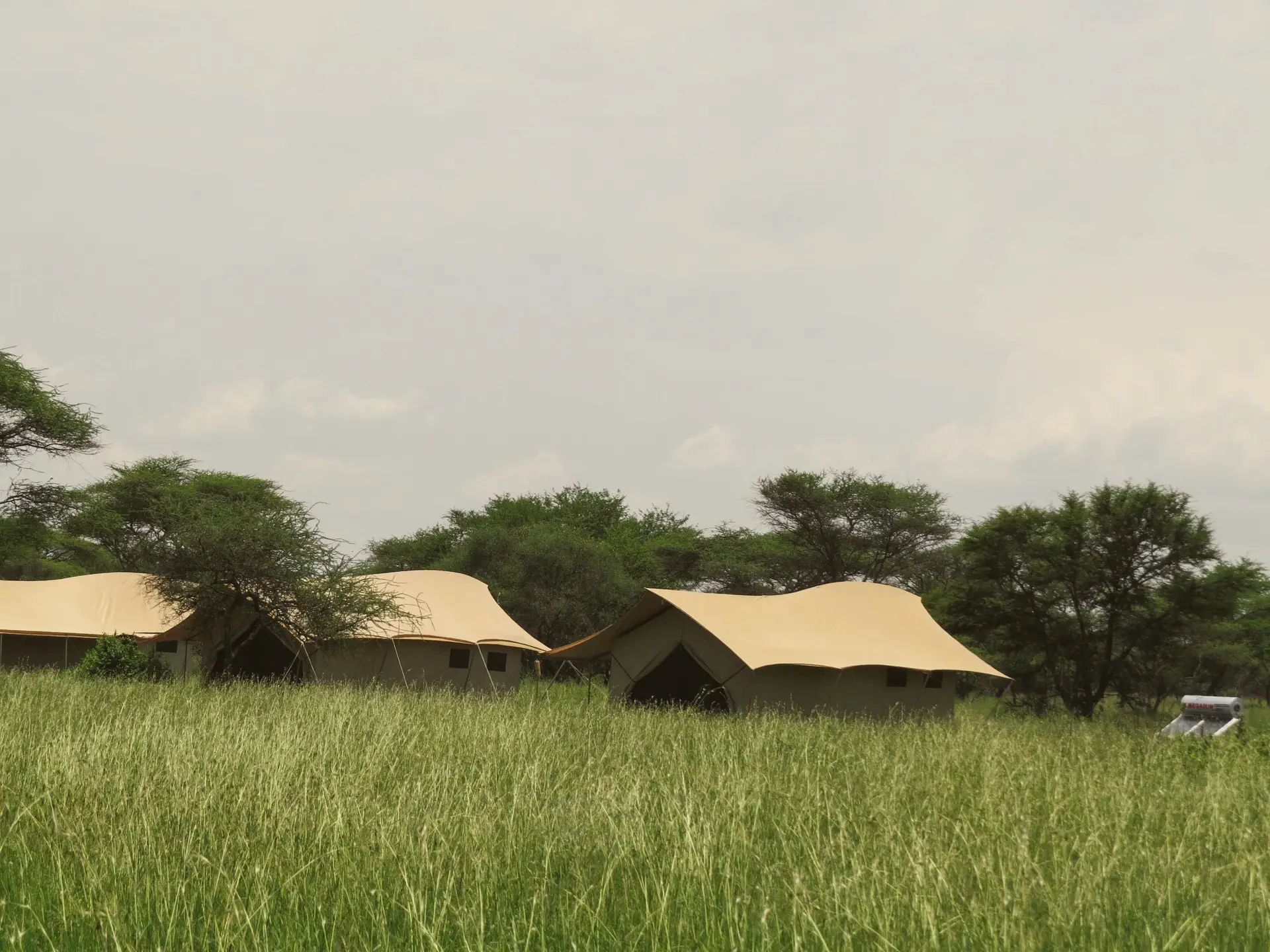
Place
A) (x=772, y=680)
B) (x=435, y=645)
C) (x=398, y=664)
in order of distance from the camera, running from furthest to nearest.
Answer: (x=435, y=645) → (x=398, y=664) → (x=772, y=680)

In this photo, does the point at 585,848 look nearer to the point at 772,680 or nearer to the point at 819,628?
the point at 772,680

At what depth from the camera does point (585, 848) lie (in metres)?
5.71

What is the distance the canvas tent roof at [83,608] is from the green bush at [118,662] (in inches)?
151

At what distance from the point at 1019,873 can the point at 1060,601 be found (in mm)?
27258

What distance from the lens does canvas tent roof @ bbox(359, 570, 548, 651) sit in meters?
23.9

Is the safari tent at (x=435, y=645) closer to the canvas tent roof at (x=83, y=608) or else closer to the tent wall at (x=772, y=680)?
the tent wall at (x=772, y=680)

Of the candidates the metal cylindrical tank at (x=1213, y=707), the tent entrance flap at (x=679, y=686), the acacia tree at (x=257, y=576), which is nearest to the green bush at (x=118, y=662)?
the acacia tree at (x=257, y=576)

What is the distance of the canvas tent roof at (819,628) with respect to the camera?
1952 centimetres

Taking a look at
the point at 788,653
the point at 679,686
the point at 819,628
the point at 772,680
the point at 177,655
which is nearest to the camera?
the point at 788,653

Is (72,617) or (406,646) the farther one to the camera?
(72,617)

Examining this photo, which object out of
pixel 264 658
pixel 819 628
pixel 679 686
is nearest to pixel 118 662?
pixel 264 658

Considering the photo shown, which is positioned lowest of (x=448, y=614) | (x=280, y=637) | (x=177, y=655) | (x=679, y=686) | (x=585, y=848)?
(x=585, y=848)

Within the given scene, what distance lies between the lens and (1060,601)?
30.1 m

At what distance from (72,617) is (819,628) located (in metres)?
17.8
